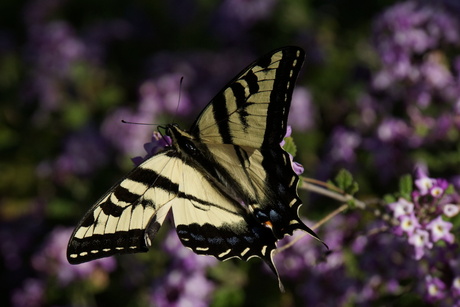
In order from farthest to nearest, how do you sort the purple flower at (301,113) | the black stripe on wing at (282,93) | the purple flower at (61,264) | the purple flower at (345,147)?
the purple flower at (301,113) → the purple flower at (61,264) → the purple flower at (345,147) → the black stripe on wing at (282,93)

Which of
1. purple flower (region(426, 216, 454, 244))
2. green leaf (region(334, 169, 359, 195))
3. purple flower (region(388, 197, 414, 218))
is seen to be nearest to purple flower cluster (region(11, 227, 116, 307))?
green leaf (region(334, 169, 359, 195))

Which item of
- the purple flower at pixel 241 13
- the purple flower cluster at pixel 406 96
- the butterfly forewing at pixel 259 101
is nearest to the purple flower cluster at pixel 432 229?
the butterfly forewing at pixel 259 101

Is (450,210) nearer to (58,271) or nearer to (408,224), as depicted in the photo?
(408,224)

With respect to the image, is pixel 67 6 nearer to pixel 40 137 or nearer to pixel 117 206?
pixel 40 137

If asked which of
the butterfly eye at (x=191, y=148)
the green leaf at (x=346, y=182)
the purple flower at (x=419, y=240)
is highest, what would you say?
the butterfly eye at (x=191, y=148)

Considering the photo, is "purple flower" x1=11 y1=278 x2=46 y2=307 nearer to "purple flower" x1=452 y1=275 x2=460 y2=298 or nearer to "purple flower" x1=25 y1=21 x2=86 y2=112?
"purple flower" x1=25 y1=21 x2=86 y2=112

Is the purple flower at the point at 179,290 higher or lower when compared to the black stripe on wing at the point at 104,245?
lower

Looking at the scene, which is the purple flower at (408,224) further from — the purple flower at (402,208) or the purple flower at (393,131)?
the purple flower at (393,131)
